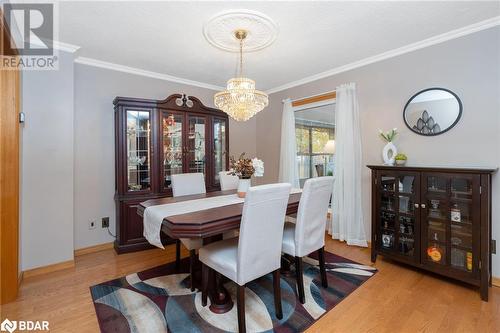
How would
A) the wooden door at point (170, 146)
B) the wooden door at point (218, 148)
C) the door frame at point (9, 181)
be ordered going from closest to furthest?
the door frame at point (9, 181)
the wooden door at point (170, 146)
the wooden door at point (218, 148)

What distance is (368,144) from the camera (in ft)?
10.00

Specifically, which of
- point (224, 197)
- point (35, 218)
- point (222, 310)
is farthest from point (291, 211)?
point (35, 218)

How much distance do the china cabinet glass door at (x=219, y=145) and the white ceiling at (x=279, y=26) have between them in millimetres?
890

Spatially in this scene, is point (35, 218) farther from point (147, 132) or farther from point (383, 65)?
point (383, 65)

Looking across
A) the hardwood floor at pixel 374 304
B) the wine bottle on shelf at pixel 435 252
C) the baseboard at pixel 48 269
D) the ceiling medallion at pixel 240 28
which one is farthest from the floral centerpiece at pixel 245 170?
the baseboard at pixel 48 269

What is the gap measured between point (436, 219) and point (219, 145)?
2906 mm

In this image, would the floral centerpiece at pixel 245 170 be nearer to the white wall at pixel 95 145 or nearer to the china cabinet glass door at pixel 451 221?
the china cabinet glass door at pixel 451 221

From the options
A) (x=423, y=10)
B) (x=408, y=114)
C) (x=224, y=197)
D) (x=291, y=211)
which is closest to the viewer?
(x=423, y=10)

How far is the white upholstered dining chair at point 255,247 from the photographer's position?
151 cm

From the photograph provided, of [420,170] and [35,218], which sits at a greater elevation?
[420,170]

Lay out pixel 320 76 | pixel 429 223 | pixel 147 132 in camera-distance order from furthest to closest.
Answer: pixel 320 76 < pixel 147 132 < pixel 429 223

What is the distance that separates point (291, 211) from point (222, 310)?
973 mm

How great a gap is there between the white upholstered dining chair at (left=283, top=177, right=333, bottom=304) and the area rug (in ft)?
0.62

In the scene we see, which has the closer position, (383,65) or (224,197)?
(224,197)
